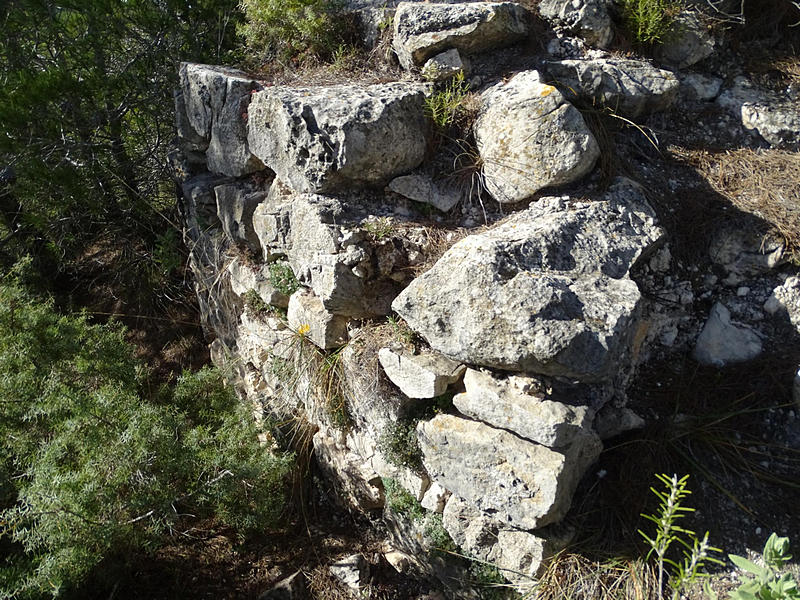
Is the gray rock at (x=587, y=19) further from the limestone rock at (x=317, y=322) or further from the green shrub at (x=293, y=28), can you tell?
the limestone rock at (x=317, y=322)

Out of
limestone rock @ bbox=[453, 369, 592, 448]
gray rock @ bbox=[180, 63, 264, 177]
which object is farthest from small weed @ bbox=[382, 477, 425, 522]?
gray rock @ bbox=[180, 63, 264, 177]

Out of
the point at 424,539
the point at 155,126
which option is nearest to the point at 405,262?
the point at 424,539

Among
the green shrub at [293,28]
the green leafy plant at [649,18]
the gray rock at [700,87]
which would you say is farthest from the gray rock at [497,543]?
the green shrub at [293,28]

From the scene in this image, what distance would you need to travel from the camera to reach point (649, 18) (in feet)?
11.2

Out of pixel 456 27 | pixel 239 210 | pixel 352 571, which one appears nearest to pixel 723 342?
pixel 456 27

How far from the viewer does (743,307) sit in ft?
9.87

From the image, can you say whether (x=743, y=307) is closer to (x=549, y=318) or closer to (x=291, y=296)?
(x=549, y=318)

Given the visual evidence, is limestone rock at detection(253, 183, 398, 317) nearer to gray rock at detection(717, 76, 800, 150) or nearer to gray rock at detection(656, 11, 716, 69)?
gray rock at detection(656, 11, 716, 69)

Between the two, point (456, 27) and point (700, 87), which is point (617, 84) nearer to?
point (700, 87)

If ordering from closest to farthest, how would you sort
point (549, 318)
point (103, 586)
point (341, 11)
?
point (549, 318) → point (103, 586) → point (341, 11)

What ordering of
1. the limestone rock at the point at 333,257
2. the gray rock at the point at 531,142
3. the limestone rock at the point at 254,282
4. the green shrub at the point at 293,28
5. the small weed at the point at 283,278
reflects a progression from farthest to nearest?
1. the green shrub at the point at 293,28
2. the limestone rock at the point at 254,282
3. the small weed at the point at 283,278
4. the limestone rock at the point at 333,257
5. the gray rock at the point at 531,142

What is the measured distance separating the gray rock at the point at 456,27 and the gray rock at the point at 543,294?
1.21m

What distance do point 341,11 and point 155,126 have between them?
7.07 ft

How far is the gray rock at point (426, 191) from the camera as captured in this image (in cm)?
334
